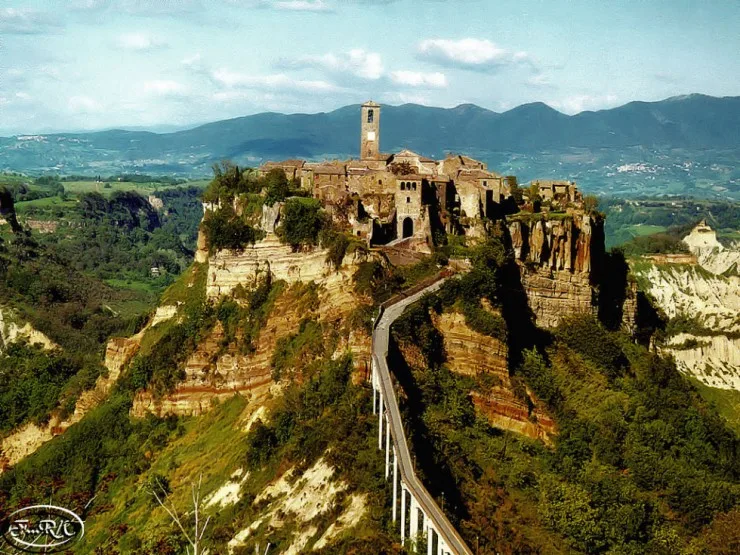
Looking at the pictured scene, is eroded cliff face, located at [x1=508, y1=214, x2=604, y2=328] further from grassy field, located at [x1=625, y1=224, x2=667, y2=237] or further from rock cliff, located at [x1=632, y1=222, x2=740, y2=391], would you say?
grassy field, located at [x1=625, y1=224, x2=667, y2=237]

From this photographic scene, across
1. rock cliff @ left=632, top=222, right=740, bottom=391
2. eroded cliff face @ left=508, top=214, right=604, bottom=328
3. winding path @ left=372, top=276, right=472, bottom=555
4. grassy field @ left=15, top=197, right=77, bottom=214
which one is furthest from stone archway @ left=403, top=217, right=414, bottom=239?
grassy field @ left=15, top=197, right=77, bottom=214

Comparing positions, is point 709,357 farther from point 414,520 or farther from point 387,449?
point 414,520

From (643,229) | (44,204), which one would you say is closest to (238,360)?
(44,204)

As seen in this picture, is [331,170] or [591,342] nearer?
[591,342]

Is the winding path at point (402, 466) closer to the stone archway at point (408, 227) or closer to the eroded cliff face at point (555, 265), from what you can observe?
the stone archway at point (408, 227)

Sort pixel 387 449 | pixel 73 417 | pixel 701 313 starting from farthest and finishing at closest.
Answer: pixel 701 313, pixel 73 417, pixel 387 449

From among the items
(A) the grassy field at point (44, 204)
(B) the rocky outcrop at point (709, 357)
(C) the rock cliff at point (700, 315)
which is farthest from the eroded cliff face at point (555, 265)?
(A) the grassy field at point (44, 204)

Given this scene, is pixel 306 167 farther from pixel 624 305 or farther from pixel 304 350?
pixel 624 305

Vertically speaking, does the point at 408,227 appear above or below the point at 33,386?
above
